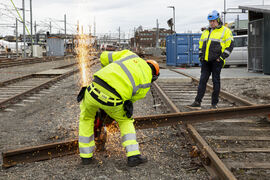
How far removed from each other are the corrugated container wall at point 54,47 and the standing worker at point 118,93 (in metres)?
42.0

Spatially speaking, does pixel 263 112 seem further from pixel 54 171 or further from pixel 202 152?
pixel 54 171

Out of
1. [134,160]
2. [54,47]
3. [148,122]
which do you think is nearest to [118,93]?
[134,160]

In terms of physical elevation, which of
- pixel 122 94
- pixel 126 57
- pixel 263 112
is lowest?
pixel 263 112

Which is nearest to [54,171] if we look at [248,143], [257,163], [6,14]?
[257,163]

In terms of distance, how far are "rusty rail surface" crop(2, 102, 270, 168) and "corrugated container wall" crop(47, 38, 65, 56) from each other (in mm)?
41054

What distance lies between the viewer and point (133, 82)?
316 centimetres

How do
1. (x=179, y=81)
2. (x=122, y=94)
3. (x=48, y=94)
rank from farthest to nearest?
(x=179, y=81) → (x=48, y=94) → (x=122, y=94)

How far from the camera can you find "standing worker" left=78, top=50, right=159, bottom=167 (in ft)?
10.2

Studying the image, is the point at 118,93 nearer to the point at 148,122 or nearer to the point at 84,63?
the point at 148,122

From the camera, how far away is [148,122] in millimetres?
4609

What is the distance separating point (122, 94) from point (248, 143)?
2099 millimetres

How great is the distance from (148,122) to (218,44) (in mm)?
2358

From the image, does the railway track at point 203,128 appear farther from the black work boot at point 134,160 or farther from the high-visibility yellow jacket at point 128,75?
the high-visibility yellow jacket at point 128,75

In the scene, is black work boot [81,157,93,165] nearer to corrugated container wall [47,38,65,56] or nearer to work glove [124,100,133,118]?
work glove [124,100,133,118]
